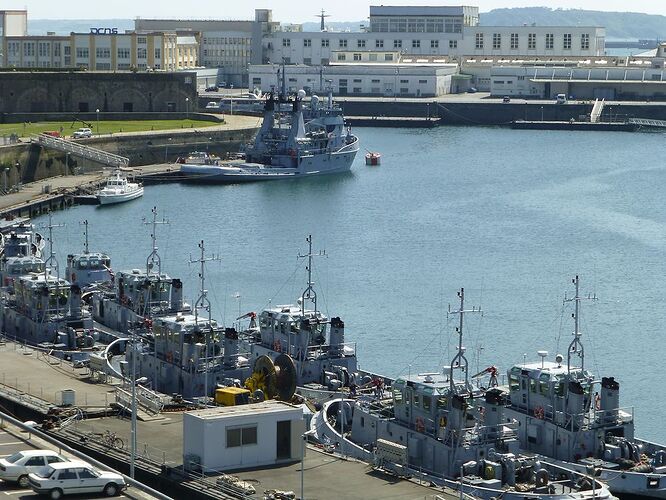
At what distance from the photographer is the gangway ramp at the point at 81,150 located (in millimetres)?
102000

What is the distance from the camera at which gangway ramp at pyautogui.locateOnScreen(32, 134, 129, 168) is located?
102000 millimetres

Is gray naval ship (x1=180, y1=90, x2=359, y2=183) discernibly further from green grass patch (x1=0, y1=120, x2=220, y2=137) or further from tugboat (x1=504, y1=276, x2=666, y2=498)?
tugboat (x1=504, y1=276, x2=666, y2=498)

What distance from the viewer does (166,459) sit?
33594 millimetres

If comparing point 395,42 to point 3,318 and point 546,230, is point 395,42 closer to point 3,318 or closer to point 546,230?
point 546,230

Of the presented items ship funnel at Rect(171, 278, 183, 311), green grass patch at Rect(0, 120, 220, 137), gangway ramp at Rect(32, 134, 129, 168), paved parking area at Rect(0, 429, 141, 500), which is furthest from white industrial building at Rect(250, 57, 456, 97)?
paved parking area at Rect(0, 429, 141, 500)

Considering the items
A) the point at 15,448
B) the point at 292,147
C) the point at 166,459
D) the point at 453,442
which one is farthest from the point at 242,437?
the point at 292,147

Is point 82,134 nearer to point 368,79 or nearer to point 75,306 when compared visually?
point 368,79

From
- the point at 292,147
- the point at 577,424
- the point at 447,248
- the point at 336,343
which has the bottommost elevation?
the point at 447,248

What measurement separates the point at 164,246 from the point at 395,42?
11305 centimetres

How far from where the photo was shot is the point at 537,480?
34.3 m

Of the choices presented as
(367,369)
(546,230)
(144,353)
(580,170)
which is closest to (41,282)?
(144,353)

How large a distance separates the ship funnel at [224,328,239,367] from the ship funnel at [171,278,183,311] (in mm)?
5872

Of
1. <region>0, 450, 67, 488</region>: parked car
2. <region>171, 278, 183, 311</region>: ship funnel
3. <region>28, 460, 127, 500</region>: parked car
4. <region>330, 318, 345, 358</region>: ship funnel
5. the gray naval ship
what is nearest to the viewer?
<region>28, 460, 127, 500</region>: parked car

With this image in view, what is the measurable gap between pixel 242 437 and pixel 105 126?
88.4m
